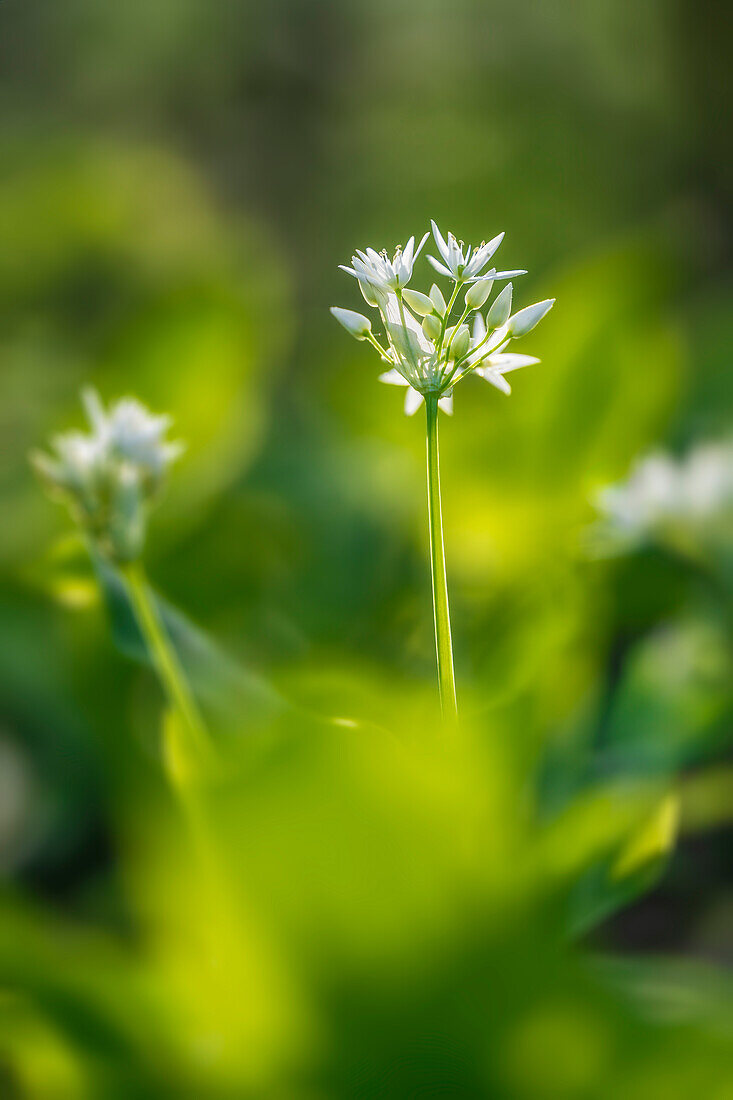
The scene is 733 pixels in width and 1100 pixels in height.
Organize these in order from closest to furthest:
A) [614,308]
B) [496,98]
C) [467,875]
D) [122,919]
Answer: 1. [467,875]
2. [122,919]
3. [614,308]
4. [496,98]

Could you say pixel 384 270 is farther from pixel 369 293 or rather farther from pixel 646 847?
pixel 646 847

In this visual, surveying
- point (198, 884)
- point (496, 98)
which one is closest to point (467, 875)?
point (198, 884)

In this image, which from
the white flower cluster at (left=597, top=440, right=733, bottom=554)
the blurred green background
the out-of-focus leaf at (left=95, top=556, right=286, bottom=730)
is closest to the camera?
the blurred green background

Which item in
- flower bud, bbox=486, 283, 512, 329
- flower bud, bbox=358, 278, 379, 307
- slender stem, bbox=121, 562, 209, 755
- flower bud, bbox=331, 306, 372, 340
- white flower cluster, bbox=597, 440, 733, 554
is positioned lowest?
slender stem, bbox=121, 562, 209, 755

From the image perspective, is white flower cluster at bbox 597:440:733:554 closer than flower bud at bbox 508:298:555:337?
No

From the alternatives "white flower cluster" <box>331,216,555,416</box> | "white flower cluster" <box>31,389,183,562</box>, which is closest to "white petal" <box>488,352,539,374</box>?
"white flower cluster" <box>331,216,555,416</box>

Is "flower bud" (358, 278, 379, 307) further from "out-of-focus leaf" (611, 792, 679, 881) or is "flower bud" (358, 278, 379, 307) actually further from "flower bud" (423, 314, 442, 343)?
"out-of-focus leaf" (611, 792, 679, 881)

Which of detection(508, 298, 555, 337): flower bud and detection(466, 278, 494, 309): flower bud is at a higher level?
detection(466, 278, 494, 309): flower bud

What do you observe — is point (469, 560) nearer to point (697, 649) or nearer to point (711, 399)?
point (697, 649)
